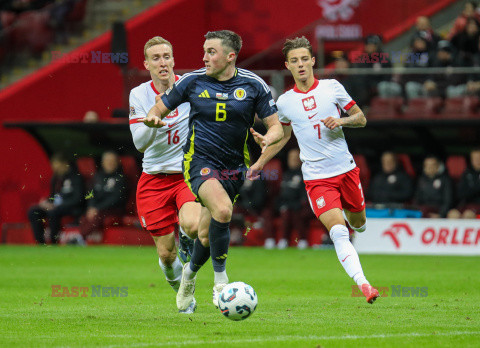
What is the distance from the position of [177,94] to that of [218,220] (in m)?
1.19

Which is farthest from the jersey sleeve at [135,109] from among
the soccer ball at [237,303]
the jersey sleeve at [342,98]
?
the soccer ball at [237,303]

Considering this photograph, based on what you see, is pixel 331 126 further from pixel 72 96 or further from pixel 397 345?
pixel 72 96

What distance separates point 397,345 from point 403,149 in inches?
537

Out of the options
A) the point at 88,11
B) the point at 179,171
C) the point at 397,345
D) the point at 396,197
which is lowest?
the point at 396,197

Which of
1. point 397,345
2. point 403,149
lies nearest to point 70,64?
point 403,149

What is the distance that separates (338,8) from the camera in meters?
22.2

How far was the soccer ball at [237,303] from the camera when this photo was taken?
7.52 meters

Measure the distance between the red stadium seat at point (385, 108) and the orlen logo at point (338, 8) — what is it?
387 centimetres

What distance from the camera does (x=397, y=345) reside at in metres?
Result: 6.53

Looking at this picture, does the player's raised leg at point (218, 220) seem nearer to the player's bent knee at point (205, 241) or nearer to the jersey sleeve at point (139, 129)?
the player's bent knee at point (205, 241)

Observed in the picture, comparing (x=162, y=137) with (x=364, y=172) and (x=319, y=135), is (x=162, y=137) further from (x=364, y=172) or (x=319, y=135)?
(x=364, y=172)

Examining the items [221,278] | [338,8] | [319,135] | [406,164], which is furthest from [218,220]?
[338,8]

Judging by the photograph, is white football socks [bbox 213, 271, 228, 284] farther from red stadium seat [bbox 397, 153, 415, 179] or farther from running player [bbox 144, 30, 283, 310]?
red stadium seat [bbox 397, 153, 415, 179]

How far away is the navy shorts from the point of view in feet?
27.1
